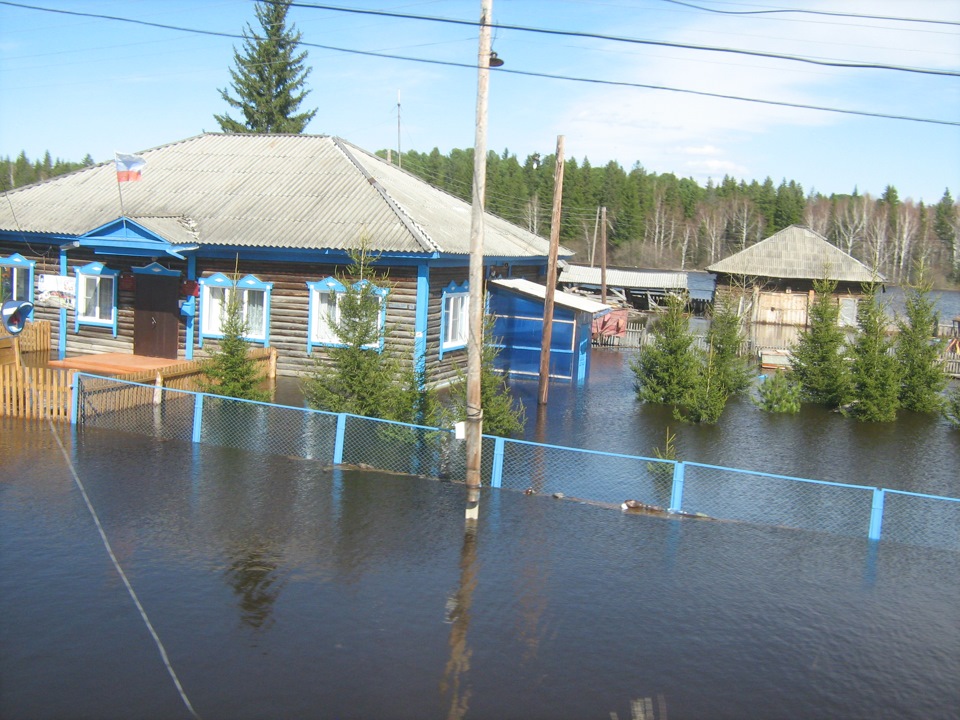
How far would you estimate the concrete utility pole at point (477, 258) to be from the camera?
11.9 metres

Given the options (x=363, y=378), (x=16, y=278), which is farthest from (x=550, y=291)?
(x=16, y=278)

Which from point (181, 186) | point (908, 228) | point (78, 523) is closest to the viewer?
point (78, 523)

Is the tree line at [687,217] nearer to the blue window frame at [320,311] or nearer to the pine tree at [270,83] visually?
the pine tree at [270,83]

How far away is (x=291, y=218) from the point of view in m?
22.8

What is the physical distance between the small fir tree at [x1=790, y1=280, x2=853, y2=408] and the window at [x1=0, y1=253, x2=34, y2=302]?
21743 mm

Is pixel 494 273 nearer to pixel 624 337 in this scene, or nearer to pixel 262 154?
pixel 262 154

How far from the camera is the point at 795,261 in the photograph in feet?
127

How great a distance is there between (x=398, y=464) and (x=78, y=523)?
5.16 meters

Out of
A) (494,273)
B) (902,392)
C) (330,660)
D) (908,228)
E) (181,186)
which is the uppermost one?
(908,228)

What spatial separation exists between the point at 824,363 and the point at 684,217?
89.8m

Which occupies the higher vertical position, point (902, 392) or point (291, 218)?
point (291, 218)

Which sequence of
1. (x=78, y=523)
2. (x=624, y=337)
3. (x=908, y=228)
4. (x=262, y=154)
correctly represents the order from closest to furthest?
(x=78, y=523)
(x=262, y=154)
(x=624, y=337)
(x=908, y=228)

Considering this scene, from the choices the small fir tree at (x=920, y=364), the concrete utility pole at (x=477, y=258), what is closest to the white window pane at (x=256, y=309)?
the concrete utility pole at (x=477, y=258)

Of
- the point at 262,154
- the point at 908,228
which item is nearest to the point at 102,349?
the point at 262,154
